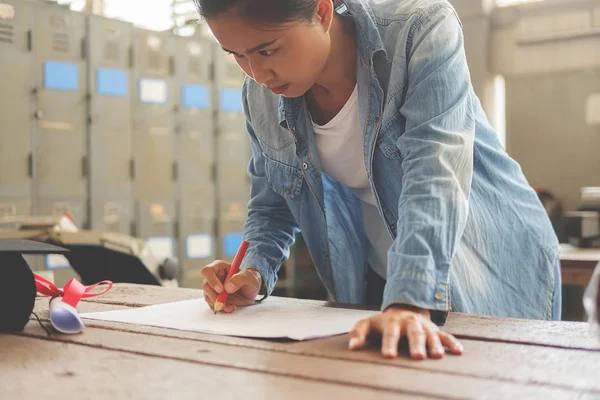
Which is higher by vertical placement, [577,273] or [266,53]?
[266,53]

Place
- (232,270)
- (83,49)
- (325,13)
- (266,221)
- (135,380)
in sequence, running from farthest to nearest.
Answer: (83,49), (266,221), (232,270), (325,13), (135,380)

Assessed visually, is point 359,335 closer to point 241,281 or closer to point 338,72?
point 241,281

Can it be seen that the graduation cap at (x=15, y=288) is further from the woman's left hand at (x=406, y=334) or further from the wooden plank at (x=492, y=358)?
the woman's left hand at (x=406, y=334)

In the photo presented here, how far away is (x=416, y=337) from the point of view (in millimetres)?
818

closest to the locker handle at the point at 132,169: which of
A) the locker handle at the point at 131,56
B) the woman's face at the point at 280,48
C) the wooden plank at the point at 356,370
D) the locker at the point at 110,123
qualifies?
the locker at the point at 110,123

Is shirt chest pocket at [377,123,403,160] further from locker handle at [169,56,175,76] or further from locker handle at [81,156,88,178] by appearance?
locker handle at [169,56,175,76]

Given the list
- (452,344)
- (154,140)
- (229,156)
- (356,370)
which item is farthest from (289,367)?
(229,156)

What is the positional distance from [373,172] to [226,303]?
34 cm

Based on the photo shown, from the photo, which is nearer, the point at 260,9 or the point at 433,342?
the point at 433,342

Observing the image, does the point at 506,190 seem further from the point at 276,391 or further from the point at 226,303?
the point at 276,391

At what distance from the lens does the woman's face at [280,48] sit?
1043 mm

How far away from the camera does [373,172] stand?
1224 millimetres

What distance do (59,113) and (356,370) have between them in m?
4.61

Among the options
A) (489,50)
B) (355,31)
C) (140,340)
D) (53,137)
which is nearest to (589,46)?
(489,50)
